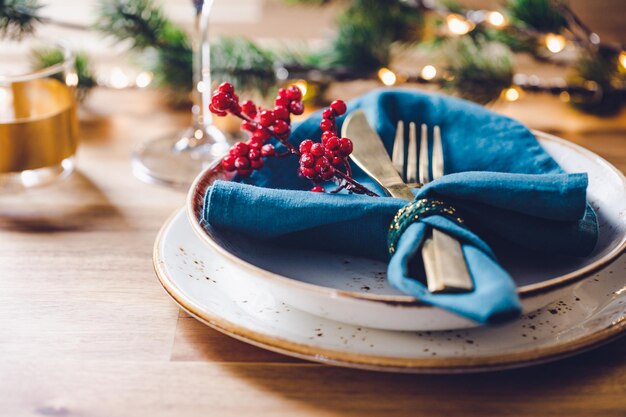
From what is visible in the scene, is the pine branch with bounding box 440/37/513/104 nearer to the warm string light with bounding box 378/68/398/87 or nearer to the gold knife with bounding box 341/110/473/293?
the warm string light with bounding box 378/68/398/87

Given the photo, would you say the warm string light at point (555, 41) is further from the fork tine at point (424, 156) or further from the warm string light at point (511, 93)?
the fork tine at point (424, 156)

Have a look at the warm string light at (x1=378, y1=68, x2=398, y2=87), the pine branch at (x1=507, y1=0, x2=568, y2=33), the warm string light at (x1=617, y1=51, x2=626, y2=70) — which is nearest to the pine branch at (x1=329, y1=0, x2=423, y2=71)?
the warm string light at (x1=378, y1=68, x2=398, y2=87)

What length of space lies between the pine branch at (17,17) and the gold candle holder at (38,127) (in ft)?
0.46

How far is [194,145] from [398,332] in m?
0.43

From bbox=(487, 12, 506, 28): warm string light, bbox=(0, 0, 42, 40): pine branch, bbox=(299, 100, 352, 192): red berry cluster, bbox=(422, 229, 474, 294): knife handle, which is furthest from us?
bbox=(487, 12, 506, 28): warm string light

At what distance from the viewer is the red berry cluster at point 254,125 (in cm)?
55

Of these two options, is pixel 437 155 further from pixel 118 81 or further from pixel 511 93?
pixel 118 81

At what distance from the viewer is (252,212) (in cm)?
49

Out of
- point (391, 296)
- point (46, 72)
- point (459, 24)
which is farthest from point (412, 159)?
point (459, 24)

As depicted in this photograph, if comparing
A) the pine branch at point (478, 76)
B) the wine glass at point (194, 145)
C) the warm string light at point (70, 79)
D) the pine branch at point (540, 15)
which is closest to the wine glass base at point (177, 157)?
the wine glass at point (194, 145)

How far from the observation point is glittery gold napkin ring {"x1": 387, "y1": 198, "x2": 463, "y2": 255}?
1.50ft

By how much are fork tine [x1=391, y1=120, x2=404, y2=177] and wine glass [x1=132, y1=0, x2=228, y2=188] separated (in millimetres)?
219

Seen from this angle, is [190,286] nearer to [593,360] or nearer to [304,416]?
[304,416]

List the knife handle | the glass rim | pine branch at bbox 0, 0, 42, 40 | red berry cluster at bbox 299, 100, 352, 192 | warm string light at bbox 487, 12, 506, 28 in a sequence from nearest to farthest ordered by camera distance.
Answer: the knife handle → red berry cluster at bbox 299, 100, 352, 192 → the glass rim → pine branch at bbox 0, 0, 42, 40 → warm string light at bbox 487, 12, 506, 28
